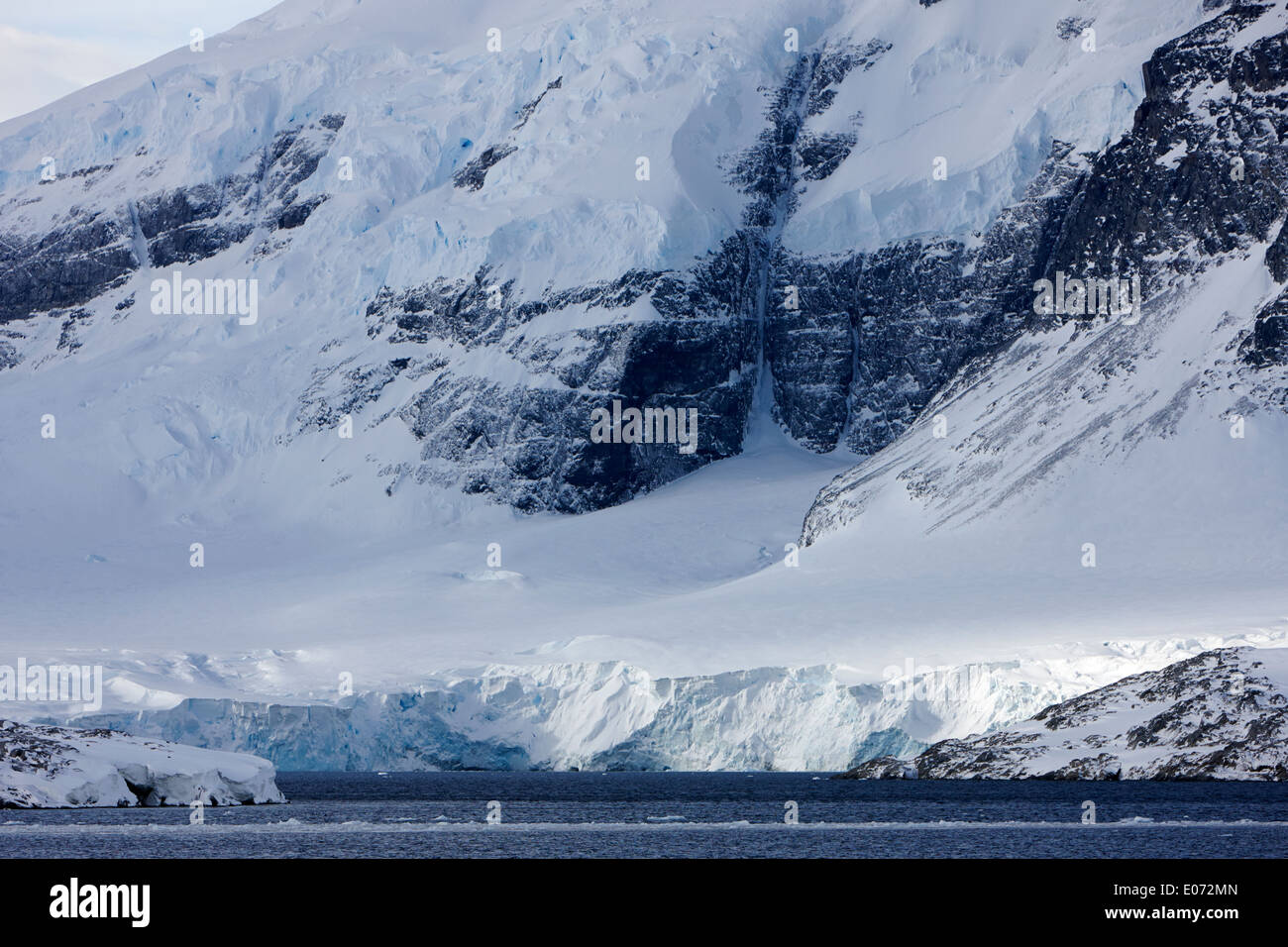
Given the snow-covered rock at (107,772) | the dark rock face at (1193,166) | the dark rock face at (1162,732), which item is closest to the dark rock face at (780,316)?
the dark rock face at (1193,166)

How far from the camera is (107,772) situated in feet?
241

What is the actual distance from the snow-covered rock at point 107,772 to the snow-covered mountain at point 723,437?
2828 cm

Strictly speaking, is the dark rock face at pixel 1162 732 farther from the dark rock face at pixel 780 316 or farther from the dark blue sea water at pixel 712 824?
the dark rock face at pixel 780 316

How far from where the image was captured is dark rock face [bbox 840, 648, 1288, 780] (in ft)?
270

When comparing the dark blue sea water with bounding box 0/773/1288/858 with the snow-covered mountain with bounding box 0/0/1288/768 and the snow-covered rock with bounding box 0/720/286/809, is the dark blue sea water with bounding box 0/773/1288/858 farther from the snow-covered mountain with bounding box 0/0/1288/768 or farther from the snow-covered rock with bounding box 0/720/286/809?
the snow-covered mountain with bounding box 0/0/1288/768

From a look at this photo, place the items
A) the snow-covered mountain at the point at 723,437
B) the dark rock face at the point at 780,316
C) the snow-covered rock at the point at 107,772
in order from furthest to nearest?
1. the dark rock face at the point at 780,316
2. the snow-covered mountain at the point at 723,437
3. the snow-covered rock at the point at 107,772

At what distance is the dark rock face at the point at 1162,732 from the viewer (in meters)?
82.3

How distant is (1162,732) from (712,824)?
26079 millimetres

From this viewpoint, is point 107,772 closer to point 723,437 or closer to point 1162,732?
point 1162,732

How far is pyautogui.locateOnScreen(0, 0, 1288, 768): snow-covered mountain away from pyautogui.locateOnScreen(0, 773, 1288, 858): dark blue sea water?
1112 cm

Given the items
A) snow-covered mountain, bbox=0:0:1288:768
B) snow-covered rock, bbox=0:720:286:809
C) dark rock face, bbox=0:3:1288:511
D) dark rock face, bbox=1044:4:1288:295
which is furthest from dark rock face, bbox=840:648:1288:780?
dark rock face, bbox=0:3:1288:511

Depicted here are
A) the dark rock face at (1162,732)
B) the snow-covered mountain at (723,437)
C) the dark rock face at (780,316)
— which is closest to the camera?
the dark rock face at (1162,732)
